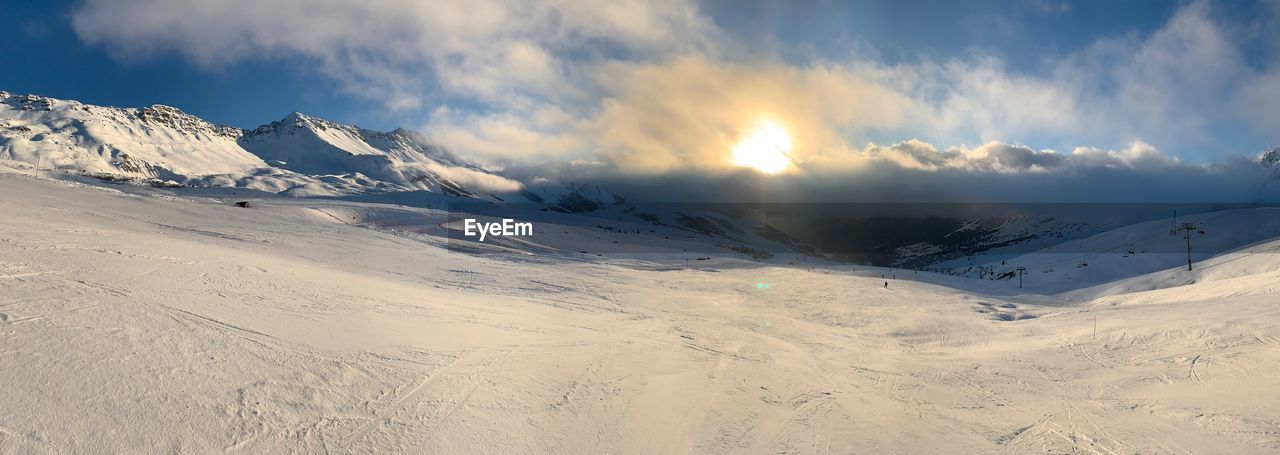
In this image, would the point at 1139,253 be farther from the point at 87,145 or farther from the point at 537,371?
the point at 87,145

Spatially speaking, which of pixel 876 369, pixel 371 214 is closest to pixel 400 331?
pixel 876 369

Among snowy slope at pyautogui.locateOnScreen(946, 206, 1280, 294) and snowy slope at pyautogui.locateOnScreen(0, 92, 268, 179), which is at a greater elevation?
snowy slope at pyautogui.locateOnScreen(0, 92, 268, 179)

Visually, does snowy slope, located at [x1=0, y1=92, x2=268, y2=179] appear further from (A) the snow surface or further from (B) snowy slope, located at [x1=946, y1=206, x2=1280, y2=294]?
(B) snowy slope, located at [x1=946, y1=206, x2=1280, y2=294]

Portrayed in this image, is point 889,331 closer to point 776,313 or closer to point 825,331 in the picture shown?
point 825,331

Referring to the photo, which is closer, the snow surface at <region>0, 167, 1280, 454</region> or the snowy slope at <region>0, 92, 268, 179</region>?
the snow surface at <region>0, 167, 1280, 454</region>

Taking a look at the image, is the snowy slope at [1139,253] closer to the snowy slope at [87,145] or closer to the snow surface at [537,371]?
the snow surface at [537,371]

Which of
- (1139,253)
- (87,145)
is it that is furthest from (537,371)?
(87,145)

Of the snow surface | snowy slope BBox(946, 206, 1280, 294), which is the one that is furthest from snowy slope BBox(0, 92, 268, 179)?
snowy slope BBox(946, 206, 1280, 294)

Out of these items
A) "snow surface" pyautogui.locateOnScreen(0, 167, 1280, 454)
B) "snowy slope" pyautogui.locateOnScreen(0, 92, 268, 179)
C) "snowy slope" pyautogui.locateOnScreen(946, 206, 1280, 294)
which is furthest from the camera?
"snowy slope" pyautogui.locateOnScreen(0, 92, 268, 179)
